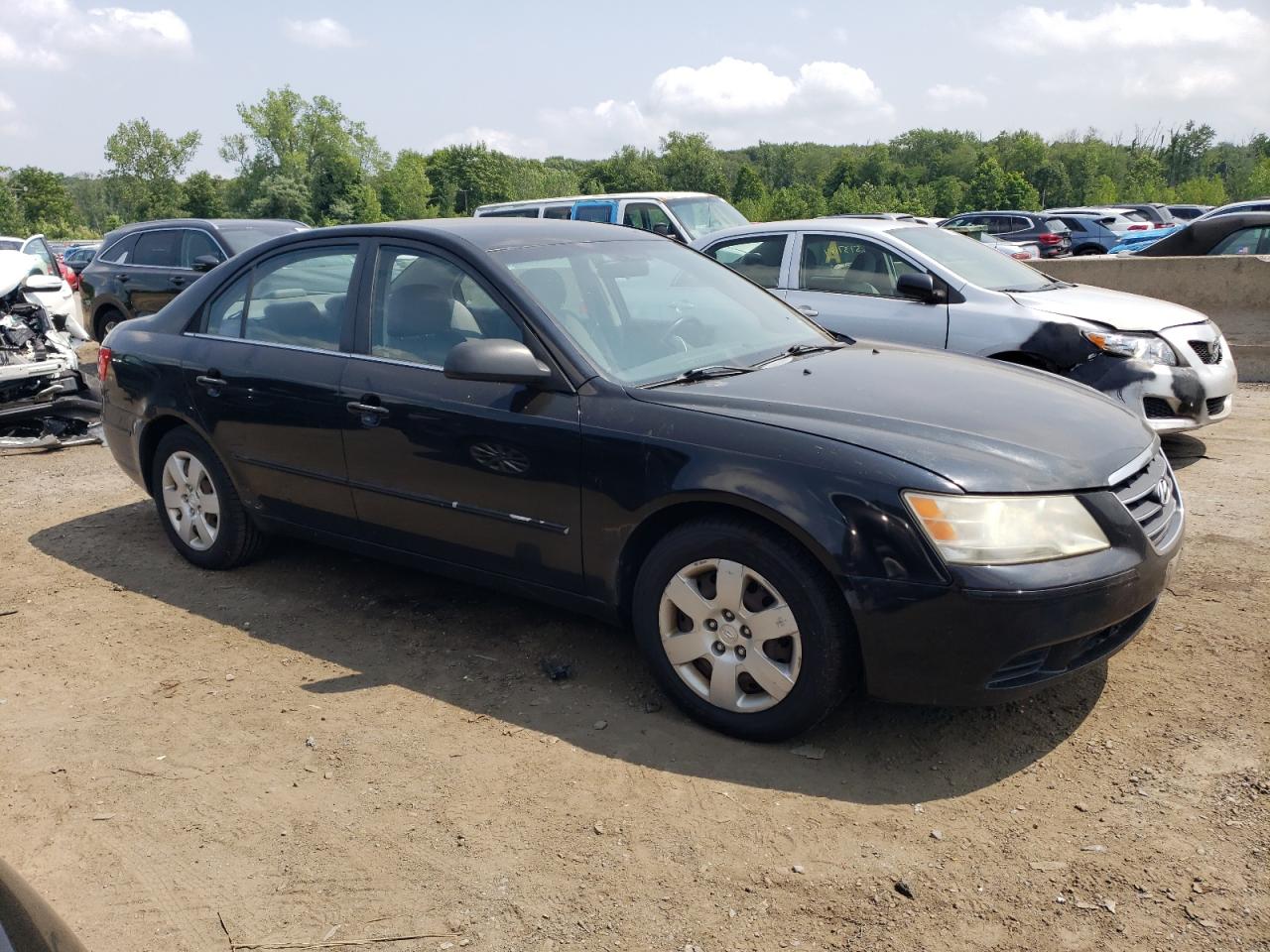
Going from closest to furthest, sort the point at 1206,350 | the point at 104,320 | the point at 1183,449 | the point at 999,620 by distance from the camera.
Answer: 1. the point at 999,620
2. the point at 1206,350
3. the point at 1183,449
4. the point at 104,320

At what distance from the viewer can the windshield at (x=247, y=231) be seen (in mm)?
12344

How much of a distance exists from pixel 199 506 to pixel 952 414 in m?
3.69

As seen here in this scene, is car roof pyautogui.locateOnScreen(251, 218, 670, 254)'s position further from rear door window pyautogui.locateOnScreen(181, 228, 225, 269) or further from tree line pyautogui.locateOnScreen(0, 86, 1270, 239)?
tree line pyautogui.locateOnScreen(0, 86, 1270, 239)

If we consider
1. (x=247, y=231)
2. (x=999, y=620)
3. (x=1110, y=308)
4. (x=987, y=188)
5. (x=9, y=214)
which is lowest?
(x=999, y=620)

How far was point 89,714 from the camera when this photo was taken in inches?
158

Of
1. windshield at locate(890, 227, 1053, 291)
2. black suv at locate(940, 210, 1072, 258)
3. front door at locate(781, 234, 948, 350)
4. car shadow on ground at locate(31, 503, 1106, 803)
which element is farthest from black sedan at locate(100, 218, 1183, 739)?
black suv at locate(940, 210, 1072, 258)

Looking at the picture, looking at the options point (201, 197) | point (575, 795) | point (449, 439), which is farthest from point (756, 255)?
point (201, 197)

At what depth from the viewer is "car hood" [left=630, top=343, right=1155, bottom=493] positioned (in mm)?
3262

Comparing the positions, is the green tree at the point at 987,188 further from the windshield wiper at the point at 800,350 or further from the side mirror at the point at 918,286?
the windshield wiper at the point at 800,350

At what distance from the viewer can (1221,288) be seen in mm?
10641

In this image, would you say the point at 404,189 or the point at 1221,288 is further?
the point at 404,189

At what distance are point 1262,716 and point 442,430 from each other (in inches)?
119

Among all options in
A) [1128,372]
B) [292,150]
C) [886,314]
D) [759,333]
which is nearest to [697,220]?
[886,314]

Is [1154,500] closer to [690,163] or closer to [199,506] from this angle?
[199,506]
